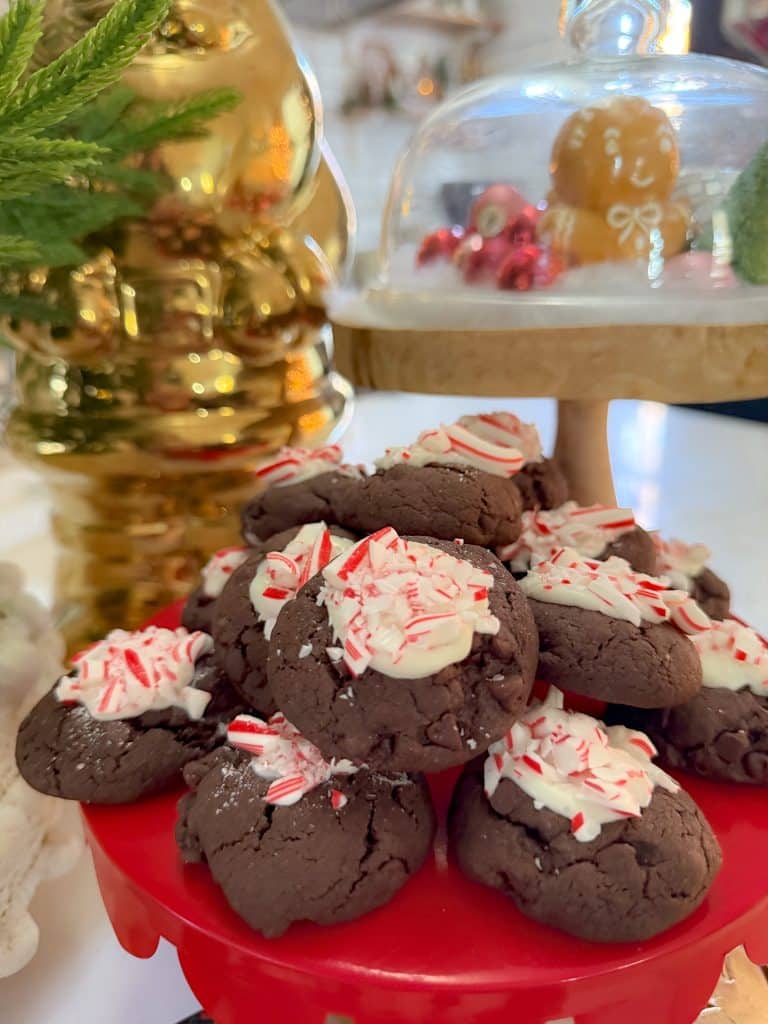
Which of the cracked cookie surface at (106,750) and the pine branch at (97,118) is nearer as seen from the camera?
the cracked cookie surface at (106,750)

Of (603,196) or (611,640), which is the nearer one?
(611,640)

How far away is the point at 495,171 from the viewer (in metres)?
1.04

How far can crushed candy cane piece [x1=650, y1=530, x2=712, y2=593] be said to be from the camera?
757mm

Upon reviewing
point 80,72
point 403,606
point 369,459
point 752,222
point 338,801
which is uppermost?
point 80,72

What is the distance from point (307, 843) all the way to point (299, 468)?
1.22ft

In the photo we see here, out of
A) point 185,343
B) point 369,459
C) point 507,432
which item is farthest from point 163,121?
point 369,459

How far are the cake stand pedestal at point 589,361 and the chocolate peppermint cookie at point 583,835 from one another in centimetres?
32

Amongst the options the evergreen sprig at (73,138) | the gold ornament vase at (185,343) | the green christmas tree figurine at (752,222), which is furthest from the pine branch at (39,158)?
the green christmas tree figurine at (752,222)

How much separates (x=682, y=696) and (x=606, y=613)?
0.07 meters

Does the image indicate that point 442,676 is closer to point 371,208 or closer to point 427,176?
point 427,176

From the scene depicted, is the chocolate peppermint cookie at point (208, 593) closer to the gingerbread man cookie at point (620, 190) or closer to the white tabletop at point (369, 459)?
the white tabletop at point (369, 459)

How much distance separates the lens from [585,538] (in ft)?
2.28

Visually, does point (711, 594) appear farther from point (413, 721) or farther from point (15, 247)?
point (15, 247)

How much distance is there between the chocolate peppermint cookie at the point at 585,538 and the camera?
0.68m
